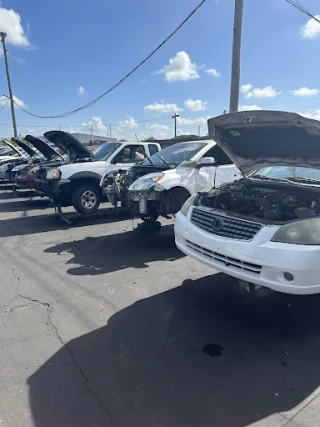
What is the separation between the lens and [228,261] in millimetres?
3035

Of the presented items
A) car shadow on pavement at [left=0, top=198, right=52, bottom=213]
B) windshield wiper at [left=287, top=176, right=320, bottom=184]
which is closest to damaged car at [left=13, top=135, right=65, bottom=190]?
car shadow on pavement at [left=0, top=198, right=52, bottom=213]

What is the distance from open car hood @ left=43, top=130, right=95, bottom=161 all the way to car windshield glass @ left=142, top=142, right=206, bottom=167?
2.05 meters

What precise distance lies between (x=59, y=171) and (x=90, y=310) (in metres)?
5.10

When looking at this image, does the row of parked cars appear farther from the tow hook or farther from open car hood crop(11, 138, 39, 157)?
open car hood crop(11, 138, 39, 157)

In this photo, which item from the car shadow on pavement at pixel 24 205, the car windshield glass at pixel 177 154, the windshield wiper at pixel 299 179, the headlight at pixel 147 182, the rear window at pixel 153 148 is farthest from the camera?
the car shadow on pavement at pixel 24 205

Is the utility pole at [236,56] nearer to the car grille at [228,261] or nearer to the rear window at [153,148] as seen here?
the rear window at [153,148]

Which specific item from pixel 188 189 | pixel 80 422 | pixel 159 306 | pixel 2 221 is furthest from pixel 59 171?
pixel 80 422

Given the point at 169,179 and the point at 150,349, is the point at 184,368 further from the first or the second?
the point at 169,179

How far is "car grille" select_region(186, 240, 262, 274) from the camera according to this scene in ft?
9.28

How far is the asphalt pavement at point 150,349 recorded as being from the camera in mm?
2094

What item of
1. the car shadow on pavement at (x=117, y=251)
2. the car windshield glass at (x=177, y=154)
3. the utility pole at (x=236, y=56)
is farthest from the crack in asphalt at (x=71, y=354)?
the utility pole at (x=236, y=56)

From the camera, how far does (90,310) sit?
134 inches

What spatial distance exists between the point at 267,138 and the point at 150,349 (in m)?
2.81

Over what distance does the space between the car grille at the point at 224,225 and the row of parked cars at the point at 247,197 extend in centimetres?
1
